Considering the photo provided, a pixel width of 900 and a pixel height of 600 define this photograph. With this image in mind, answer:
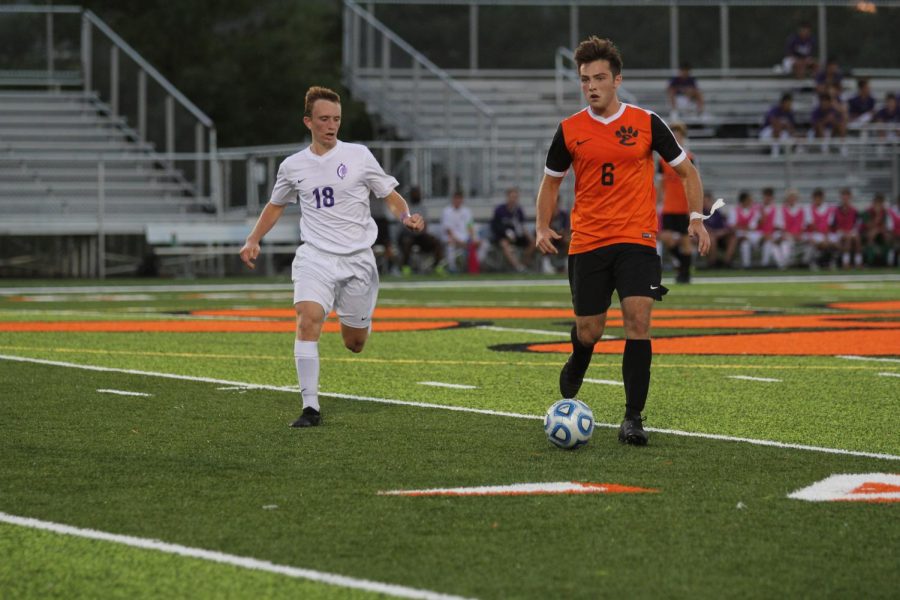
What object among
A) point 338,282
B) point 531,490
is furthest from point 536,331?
point 531,490

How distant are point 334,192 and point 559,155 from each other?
1.63 meters

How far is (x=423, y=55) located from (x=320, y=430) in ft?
99.8

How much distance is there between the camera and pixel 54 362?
12.8 meters

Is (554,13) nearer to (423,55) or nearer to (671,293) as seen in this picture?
(423,55)

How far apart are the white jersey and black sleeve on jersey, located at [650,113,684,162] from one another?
1.73m

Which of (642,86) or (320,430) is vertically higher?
(642,86)

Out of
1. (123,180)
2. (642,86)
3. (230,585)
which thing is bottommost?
(230,585)

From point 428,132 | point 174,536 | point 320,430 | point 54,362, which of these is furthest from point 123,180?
point 174,536

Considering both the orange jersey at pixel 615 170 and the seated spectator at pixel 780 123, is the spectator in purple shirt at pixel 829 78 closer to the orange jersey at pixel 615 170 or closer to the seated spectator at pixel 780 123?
the seated spectator at pixel 780 123

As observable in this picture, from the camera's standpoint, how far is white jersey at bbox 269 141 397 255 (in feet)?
32.0

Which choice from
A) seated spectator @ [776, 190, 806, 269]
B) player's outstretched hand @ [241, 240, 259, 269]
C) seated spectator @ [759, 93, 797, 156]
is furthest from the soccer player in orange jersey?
seated spectator @ [759, 93, 797, 156]

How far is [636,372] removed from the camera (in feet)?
28.0

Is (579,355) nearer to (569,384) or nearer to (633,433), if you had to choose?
(569,384)

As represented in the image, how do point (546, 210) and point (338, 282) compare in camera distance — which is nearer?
point (546, 210)
